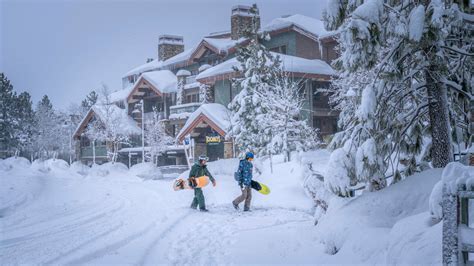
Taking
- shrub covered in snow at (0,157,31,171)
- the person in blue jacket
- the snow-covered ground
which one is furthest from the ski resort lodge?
the snow-covered ground

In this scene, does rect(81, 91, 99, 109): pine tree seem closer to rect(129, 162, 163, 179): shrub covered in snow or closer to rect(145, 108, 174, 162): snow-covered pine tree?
rect(145, 108, 174, 162): snow-covered pine tree

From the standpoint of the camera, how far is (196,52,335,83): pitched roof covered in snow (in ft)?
79.4

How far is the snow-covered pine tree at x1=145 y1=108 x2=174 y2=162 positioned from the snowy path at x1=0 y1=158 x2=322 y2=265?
19006 mm

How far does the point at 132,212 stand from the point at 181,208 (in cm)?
143

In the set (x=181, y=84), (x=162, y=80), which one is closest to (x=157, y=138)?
(x=181, y=84)

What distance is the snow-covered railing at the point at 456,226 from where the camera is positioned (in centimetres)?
345

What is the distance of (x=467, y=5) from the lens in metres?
6.79

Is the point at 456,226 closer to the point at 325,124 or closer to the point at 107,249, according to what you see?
the point at 107,249

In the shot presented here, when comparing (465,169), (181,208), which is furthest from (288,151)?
(465,169)

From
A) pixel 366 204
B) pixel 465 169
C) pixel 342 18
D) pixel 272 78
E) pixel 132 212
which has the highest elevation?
pixel 272 78

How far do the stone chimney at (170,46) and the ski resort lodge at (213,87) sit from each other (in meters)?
0.22

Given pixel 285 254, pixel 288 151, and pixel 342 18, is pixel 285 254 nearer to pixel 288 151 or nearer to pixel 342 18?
pixel 342 18

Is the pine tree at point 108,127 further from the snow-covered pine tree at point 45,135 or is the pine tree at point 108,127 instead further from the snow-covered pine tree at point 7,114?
the snow-covered pine tree at point 45,135

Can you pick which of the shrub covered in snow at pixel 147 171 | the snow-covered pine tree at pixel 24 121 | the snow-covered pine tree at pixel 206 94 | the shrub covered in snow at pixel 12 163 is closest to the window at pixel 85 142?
the snow-covered pine tree at pixel 24 121
